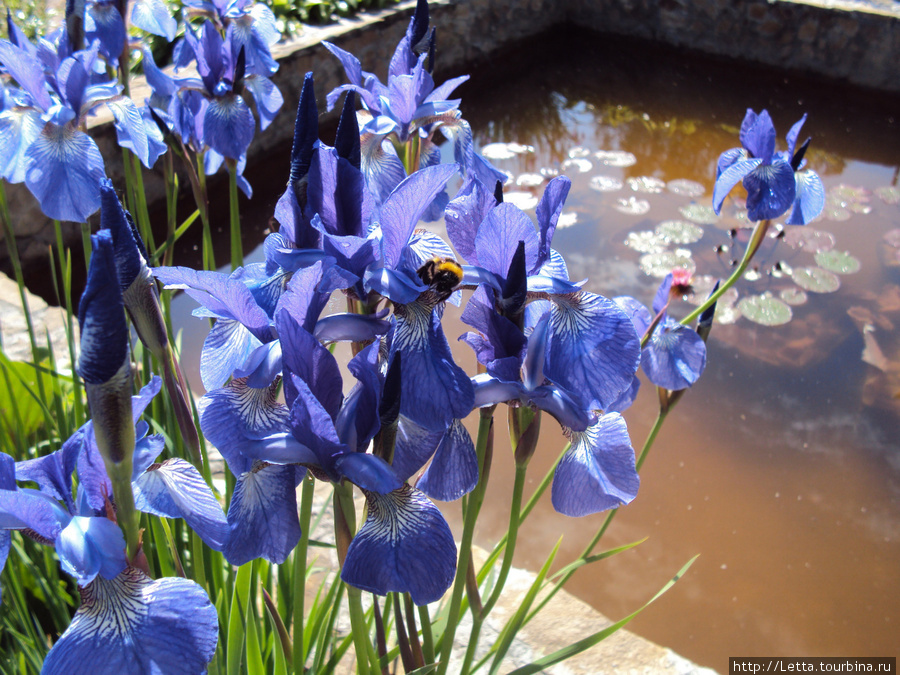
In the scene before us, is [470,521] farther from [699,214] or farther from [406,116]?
[699,214]

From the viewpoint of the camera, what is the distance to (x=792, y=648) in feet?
6.16

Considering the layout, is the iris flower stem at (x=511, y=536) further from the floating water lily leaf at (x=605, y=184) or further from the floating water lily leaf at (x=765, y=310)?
the floating water lily leaf at (x=605, y=184)

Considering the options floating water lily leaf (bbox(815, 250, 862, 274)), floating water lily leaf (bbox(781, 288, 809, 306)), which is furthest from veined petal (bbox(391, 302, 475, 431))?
floating water lily leaf (bbox(815, 250, 862, 274))

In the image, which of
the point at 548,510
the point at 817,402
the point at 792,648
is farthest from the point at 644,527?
the point at 817,402

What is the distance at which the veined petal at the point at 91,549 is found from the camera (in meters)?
0.45

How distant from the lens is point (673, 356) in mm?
968

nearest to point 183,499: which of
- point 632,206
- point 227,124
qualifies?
point 227,124

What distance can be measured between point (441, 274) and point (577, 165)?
393 centimetres

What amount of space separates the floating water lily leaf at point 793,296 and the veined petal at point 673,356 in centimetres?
252

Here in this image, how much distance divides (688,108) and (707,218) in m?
1.54

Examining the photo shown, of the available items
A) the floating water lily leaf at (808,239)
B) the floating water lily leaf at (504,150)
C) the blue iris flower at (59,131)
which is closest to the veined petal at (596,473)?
the blue iris flower at (59,131)

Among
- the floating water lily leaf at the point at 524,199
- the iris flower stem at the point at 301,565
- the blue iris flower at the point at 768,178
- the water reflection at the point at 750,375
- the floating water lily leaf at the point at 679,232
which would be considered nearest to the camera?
the iris flower stem at the point at 301,565

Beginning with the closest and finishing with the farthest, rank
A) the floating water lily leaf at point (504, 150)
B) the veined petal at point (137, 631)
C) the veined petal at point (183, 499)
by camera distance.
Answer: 1. the veined petal at point (137, 631)
2. the veined petal at point (183, 499)
3. the floating water lily leaf at point (504, 150)

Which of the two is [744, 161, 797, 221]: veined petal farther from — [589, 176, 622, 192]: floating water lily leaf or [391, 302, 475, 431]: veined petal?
[589, 176, 622, 192]: floating water lily leaf
